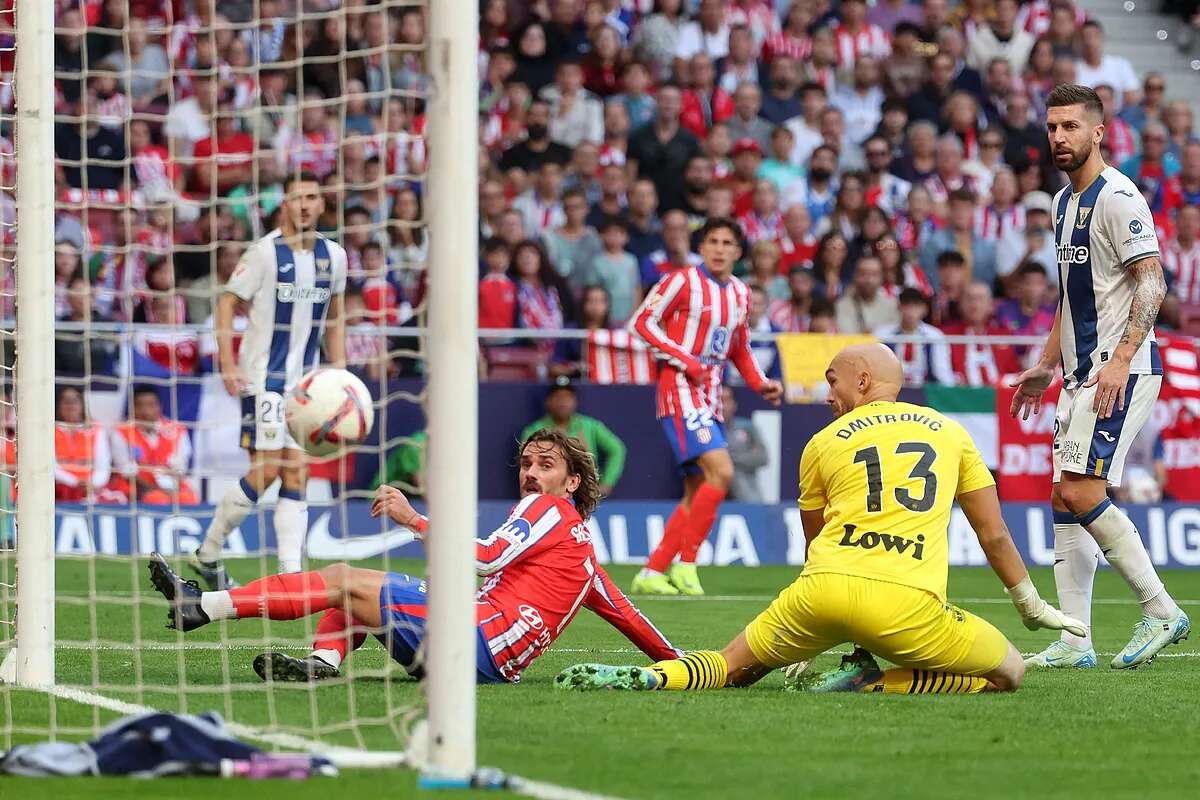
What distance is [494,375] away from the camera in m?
15.8

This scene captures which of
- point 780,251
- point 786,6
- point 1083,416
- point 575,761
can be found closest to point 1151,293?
point 1083,416

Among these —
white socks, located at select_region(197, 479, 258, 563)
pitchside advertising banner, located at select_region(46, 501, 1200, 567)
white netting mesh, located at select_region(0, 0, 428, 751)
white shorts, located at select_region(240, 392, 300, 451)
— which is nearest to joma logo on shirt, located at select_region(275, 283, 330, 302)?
white netting mesh, located at select_region(0, 0, 428, 751)

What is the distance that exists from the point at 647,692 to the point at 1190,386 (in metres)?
10.5

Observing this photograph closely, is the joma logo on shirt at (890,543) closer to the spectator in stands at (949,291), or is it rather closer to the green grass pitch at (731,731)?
the green grass pitch at (731,731)

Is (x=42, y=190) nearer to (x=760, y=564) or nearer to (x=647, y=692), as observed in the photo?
(x=647, y=692)

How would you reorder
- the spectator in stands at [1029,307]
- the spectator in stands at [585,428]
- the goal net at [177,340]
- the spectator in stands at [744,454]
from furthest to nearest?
the spectator in stands at [1029,307] → the spectator in stands at [744,454] → the spectator in stands at [585,428] → the goal net at [177,340]

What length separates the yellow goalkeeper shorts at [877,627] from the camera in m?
6.83

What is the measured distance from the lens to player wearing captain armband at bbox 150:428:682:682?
706 centimetres

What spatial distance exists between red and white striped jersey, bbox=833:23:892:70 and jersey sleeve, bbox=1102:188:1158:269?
39.0ft

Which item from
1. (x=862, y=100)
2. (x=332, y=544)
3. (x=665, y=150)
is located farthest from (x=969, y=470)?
(x=862, y=100)

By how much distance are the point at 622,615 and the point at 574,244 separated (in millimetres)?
10127

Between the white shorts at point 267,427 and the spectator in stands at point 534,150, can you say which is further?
the spectator in stands at point 534,150

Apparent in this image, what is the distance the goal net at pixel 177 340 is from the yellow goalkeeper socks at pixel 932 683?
1883mm

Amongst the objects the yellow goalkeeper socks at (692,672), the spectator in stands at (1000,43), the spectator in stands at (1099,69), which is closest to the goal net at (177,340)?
the yellow goalkeeper socks at (692,672)
